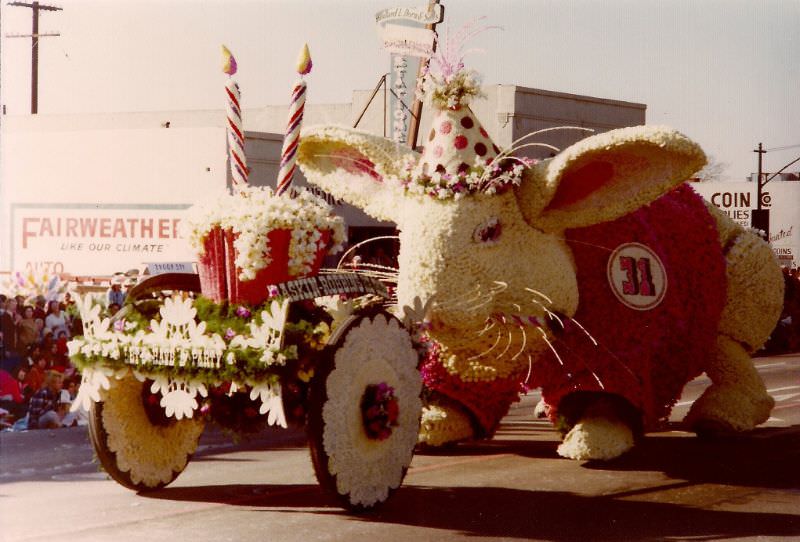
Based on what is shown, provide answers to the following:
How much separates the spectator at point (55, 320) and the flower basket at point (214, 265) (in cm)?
621

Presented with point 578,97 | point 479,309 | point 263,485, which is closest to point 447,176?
point 479,309

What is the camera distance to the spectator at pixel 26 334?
499 inches

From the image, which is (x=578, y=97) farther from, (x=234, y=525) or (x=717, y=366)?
(x=234, y=525)

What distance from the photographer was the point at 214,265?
291 inches

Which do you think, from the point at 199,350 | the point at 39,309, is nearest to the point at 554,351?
→ the point at 199,350

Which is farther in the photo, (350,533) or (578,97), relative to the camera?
(578,97)

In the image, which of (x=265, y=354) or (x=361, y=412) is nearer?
(x=265, y=354)

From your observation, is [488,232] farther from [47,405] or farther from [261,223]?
[47,405]

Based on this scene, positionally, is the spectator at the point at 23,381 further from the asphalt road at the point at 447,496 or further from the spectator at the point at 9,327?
the asphalt road at the point at 447,496

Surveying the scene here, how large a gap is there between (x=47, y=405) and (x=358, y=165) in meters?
4.50

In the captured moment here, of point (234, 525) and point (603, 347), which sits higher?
point (603, 347)

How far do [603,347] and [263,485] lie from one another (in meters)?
2.66

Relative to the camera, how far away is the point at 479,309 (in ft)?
27.6

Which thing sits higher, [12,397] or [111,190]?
[111,190]
